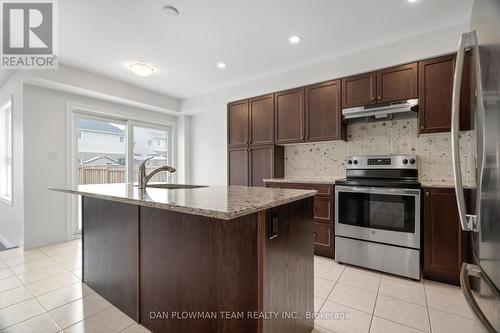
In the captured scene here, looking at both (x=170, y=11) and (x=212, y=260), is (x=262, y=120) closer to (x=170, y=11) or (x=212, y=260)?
(x=170, y=11)

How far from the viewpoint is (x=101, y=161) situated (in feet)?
13.8

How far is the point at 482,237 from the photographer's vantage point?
93cm

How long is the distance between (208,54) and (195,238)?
2.57m

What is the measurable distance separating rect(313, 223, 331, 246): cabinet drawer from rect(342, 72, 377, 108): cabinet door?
1.57 m

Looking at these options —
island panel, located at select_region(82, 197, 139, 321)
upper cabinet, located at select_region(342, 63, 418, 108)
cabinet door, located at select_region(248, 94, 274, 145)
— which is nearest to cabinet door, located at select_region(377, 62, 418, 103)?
upper cabinet, located at select_region(342, 63, 418, 108)

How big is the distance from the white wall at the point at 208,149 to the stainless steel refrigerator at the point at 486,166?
406cm

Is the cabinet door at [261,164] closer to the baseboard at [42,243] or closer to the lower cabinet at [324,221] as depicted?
the lower cabinet at [324,221]

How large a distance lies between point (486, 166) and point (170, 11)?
2.54 m

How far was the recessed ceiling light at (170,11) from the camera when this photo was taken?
7.01 feet

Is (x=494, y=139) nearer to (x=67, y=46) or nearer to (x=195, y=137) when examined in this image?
(x=67, y=46)

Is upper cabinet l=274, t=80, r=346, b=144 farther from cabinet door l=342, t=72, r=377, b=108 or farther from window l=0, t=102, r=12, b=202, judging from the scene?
window l=0, t=102, r=12, b=202

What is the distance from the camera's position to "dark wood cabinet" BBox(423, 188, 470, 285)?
7.14 ft

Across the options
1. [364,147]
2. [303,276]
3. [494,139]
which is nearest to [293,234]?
[303,276]

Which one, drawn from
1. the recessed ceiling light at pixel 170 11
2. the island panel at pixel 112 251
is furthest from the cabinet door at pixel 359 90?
the island panel at pixel 112 251
